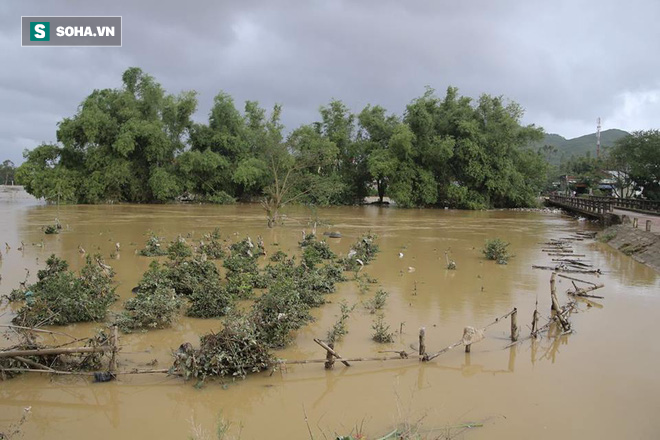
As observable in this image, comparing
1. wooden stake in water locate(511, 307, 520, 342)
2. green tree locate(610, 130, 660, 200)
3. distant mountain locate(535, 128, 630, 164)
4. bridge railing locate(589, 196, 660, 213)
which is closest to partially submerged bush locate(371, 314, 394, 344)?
wooden stake in water locate(511, 307, 520, 342)

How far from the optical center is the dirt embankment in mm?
15464

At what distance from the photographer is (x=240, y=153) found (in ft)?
152

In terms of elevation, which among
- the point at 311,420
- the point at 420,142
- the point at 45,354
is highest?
the point at 420,142

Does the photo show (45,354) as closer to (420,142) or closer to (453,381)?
(453,381)

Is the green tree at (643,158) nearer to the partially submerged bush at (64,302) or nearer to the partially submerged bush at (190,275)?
the partially submerged bush at (190,275)

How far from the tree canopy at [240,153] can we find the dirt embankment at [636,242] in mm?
21010

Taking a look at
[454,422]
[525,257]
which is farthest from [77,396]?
[525,257]

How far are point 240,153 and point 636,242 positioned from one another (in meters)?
35.5

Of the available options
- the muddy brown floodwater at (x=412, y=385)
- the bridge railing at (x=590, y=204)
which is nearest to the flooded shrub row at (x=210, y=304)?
the muddy brown floodwater at (x=412, y=385)

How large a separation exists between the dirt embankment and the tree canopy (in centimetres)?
2101

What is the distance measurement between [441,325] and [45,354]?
5989 mm

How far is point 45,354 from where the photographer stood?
5867mm

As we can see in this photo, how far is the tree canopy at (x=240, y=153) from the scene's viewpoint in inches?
1617

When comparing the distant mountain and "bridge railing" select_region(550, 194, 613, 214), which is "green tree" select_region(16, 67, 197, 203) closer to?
"bridge railing" select_region(550, 194, 613, 214)
